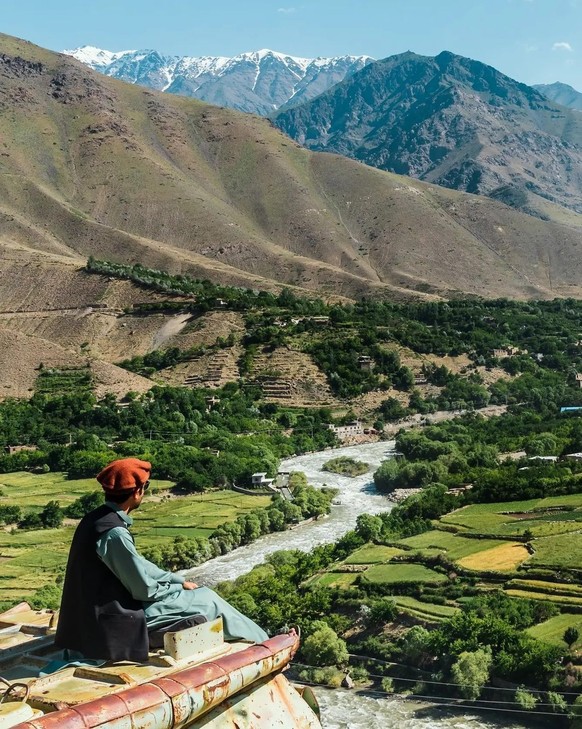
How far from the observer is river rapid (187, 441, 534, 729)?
2259 centimetres

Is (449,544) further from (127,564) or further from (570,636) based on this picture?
(127,564)

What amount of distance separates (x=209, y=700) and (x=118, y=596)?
887mm

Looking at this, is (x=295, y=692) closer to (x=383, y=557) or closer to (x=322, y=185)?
(x=383, y=557)

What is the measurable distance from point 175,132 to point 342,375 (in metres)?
129

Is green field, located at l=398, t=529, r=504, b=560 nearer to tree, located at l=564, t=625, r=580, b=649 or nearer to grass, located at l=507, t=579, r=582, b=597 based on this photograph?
grass, located at l=507, t=579, r=582, b=597

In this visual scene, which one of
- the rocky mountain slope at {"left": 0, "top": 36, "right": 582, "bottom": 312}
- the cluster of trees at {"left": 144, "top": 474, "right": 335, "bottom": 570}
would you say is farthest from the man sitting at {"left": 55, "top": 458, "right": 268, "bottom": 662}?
the rocky mountain slope at {"left": 0, "top": 36, "right": 582, "bottom": 312}

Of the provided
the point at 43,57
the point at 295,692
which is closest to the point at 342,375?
the point at 295,692

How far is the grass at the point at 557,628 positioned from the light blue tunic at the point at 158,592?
71.2 ft

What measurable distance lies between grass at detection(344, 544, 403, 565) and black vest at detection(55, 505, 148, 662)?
3043 centimetres

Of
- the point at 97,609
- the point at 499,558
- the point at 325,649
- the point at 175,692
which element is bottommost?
the point at 325,649

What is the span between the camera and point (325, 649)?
26.3 meters

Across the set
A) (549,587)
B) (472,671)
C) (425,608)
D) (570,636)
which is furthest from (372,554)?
(472,671)

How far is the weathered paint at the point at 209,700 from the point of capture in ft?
12.5

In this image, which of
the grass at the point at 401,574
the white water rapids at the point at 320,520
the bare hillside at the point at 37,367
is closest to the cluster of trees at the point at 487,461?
the white water rapids at the point at 320,520
